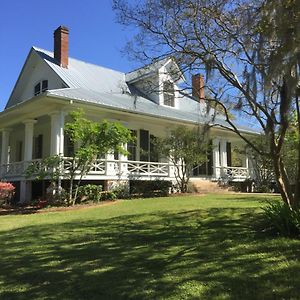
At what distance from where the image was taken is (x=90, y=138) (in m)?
17.2

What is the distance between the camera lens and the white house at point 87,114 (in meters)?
19.9

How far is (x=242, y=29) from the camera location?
917 centimetres

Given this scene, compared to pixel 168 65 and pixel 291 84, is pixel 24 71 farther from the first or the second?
pixel 291 84

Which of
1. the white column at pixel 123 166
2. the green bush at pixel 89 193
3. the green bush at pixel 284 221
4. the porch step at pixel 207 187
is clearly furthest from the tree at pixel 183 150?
the green bush at pixel 284 221

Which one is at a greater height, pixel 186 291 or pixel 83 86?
pixel 83 86

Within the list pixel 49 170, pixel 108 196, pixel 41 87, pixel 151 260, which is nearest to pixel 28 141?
pixel 49 170

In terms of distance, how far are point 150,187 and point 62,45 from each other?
9.74 m

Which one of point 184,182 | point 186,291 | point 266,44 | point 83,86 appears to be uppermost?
point 83,86

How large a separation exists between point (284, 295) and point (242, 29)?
5876mm

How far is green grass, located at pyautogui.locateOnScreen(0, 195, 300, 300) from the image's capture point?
5586 mm

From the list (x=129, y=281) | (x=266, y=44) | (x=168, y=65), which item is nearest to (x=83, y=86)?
(x=168, y=65)

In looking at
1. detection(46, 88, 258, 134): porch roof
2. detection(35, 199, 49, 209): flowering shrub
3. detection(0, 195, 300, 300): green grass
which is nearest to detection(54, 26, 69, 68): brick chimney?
detection(46, 88, 258, 134): porch roof

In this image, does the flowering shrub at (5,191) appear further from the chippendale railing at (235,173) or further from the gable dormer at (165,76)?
the chippendale railing at (235,173)

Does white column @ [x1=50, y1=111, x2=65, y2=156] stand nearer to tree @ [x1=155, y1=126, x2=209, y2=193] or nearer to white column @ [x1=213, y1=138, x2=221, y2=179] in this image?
tree @ [x1=155, y1=126, x2=209, y2=193]
